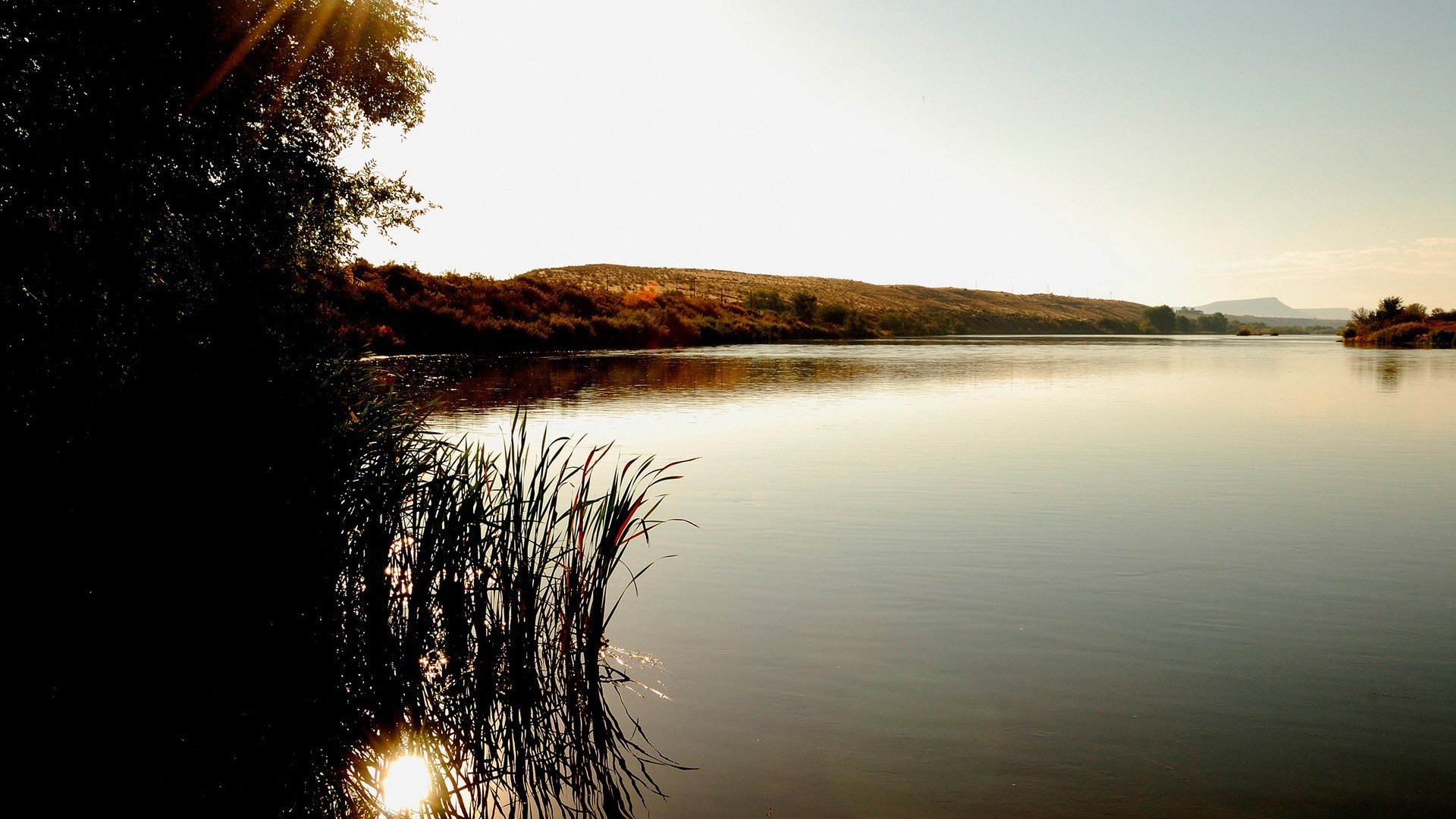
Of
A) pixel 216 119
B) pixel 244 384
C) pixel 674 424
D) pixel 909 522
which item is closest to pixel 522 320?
pixel 674 424

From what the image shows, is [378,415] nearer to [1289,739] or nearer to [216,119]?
[1289,739]

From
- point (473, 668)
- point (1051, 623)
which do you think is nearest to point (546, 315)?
point (1051, 623)

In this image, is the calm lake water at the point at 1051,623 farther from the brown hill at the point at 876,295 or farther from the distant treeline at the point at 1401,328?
the brown hill at the point at 876,295

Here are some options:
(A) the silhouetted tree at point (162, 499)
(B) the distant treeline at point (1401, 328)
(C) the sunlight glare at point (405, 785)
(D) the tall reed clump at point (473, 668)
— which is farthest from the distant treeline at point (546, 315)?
(B) the distant treeline at point (1401, 328)

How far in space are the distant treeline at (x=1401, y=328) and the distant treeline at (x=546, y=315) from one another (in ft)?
129

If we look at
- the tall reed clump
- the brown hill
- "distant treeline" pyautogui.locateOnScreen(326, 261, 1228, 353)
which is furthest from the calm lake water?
the brown hill

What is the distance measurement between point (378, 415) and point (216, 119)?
8612 millimetres

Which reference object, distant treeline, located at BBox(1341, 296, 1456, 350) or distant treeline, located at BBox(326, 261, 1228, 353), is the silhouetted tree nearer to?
distant treeline, located at BBox(326, 261, 1228, 353)

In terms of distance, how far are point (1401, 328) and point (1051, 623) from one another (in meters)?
70.1

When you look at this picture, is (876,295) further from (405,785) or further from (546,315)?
(405,785)

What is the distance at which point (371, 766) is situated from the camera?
4.82 meters

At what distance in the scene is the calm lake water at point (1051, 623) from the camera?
4836mm

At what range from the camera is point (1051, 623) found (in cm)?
722

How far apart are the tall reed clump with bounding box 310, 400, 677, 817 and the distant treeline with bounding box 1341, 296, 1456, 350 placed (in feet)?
226
